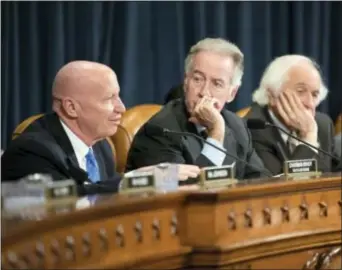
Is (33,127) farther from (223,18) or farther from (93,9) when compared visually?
(223,18)

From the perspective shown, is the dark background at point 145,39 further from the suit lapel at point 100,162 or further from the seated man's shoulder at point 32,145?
the seated man's shoulder at point 32,145

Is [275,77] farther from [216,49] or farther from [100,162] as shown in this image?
[100,162]

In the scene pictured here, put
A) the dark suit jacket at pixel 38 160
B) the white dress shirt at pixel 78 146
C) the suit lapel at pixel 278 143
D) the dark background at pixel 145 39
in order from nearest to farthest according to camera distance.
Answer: the dark suit jacket at pixel 38 160
the white dress shirt at pixel 78 146
the suit lapel at pixel 278 143
the dark background at pixel 145 39

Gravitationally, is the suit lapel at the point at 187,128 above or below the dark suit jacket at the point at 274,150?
above

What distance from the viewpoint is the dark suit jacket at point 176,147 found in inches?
119

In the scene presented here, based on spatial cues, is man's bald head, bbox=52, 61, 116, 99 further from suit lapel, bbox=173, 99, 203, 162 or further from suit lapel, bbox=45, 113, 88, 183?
suit lapel, bbox=173, 99, 203, 162

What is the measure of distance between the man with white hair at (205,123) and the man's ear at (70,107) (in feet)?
1.35

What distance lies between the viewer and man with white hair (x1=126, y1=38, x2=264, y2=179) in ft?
9.97

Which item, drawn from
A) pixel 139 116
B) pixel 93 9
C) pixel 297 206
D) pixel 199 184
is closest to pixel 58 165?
pixel 199 184

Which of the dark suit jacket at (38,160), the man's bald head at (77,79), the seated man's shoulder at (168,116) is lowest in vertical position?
the dark suit jacket at (38,160)

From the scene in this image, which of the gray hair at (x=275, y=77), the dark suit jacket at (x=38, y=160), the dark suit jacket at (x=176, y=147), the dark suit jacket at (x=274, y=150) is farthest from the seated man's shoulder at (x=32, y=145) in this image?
the gray hair at (x=275, y=77)

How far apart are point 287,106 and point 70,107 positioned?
1117 mm

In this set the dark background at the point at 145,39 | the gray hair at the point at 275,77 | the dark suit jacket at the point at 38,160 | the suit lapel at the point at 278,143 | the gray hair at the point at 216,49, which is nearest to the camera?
the dark suit jacket at the point at 38,160

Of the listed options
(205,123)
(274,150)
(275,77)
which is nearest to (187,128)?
(205,123)
